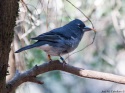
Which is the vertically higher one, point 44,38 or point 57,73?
point 44,38

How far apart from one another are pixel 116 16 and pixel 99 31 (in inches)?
42.8

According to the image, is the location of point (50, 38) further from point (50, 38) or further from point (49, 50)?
point (49, 50)

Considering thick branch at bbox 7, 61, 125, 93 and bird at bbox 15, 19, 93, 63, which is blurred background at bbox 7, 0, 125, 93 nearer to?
bird at bbox 15, 19, 93, 63

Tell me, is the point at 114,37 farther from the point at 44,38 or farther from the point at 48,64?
the point at 48,64

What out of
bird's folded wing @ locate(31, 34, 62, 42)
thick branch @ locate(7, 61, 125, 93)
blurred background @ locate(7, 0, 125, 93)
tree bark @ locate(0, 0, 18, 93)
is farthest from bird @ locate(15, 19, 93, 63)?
tree bark @ locate(0, 0, 18, 93)

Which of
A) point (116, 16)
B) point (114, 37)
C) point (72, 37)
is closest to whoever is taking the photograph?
point (72, 37)

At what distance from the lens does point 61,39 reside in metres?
3.42

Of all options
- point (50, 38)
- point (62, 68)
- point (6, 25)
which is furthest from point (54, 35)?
point (6, 25)

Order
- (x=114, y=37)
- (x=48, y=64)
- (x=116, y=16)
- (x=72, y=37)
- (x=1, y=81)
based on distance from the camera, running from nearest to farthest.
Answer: (x=1, y=81) < (x=48, y=64) < (x=72, y=37) < (x=116, y=16) < (x=114, y=37)

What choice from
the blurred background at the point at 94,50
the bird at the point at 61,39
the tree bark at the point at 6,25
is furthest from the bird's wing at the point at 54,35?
the tree bark at the point at 6,25

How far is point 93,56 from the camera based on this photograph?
587 centimetres

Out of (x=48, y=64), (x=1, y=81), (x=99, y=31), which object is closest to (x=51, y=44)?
(x=48, y=64)

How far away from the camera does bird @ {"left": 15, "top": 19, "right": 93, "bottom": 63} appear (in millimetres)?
3156

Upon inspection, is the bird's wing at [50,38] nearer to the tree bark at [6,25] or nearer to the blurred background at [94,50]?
the blurred background at [94,50]
